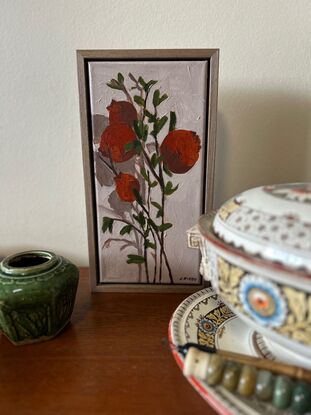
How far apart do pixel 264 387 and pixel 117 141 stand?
33cm

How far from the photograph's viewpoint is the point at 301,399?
26cm

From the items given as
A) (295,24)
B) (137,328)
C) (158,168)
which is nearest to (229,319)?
(137,328)

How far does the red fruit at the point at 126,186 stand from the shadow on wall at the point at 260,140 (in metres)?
0.16

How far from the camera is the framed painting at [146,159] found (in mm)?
437

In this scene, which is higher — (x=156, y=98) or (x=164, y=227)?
(x=156, y=98)

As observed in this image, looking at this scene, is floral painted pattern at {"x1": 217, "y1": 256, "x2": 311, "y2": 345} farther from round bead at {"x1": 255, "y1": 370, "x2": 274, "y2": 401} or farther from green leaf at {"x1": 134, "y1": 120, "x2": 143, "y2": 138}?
green leaf at {"x1": 134, "y1": 120, "x2": 143, "y2": 138}

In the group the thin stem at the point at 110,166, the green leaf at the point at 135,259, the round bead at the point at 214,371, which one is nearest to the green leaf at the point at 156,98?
the thin stem at the point at 110,166

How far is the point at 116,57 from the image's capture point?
432 mm

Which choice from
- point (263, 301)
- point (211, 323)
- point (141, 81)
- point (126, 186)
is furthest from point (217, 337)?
point (141, 81)

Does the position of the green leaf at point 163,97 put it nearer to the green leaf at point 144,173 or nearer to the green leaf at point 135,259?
the green leaf at point 144,173

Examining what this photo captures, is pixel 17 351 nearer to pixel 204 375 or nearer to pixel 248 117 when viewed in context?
pixel 204 375

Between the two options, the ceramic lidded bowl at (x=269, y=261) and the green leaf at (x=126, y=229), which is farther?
the green leaf at (x=126, y=229)

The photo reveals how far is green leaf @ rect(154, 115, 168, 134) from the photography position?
0.45m

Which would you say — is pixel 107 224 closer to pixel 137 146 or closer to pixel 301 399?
pixel 137 146
